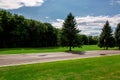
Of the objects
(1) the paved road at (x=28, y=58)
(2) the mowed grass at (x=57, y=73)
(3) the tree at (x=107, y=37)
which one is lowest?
(2) the mowed grass at (x=57, y=73)

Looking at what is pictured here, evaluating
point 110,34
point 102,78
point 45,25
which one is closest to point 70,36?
point 110,34

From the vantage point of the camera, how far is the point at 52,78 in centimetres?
921

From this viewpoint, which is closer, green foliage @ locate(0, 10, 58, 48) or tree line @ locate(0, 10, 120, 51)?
tree line @ locate(0, 10, 120, 51)

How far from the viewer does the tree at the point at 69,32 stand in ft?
123

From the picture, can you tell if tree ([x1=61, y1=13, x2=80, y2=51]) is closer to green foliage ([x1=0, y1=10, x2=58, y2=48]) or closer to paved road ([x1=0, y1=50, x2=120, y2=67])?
paved road ([x1=0, y1=50, x2=120, y2=67])

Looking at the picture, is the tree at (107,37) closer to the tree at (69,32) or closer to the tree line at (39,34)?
the tree line at (39,34)

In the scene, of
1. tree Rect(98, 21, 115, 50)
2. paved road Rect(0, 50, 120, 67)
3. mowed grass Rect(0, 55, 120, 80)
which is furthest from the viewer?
tree Rect(98, 21, 115, 50)

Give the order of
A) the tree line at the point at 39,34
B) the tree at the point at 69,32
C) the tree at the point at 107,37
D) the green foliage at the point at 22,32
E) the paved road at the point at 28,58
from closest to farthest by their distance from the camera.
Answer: the paved road at the point at 28,58 → the tree at the point at 69,32 → the tree line at the point at 39,34 → the green foliage at the point at 22,32 → the tree at the point at 107,37

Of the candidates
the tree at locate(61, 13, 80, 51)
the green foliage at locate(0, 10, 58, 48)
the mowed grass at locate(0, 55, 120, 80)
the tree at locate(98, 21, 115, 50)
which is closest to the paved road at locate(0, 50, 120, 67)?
the mowed grass at locate(0, 55, 120, 80)

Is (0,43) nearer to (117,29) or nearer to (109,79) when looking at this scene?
(117,29)

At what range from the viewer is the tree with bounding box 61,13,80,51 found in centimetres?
3744

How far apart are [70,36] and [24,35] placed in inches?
970

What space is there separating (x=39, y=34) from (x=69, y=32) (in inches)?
1102

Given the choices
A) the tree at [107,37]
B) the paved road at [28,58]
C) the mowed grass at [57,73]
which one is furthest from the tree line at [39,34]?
the mowed grass at [57,73]
